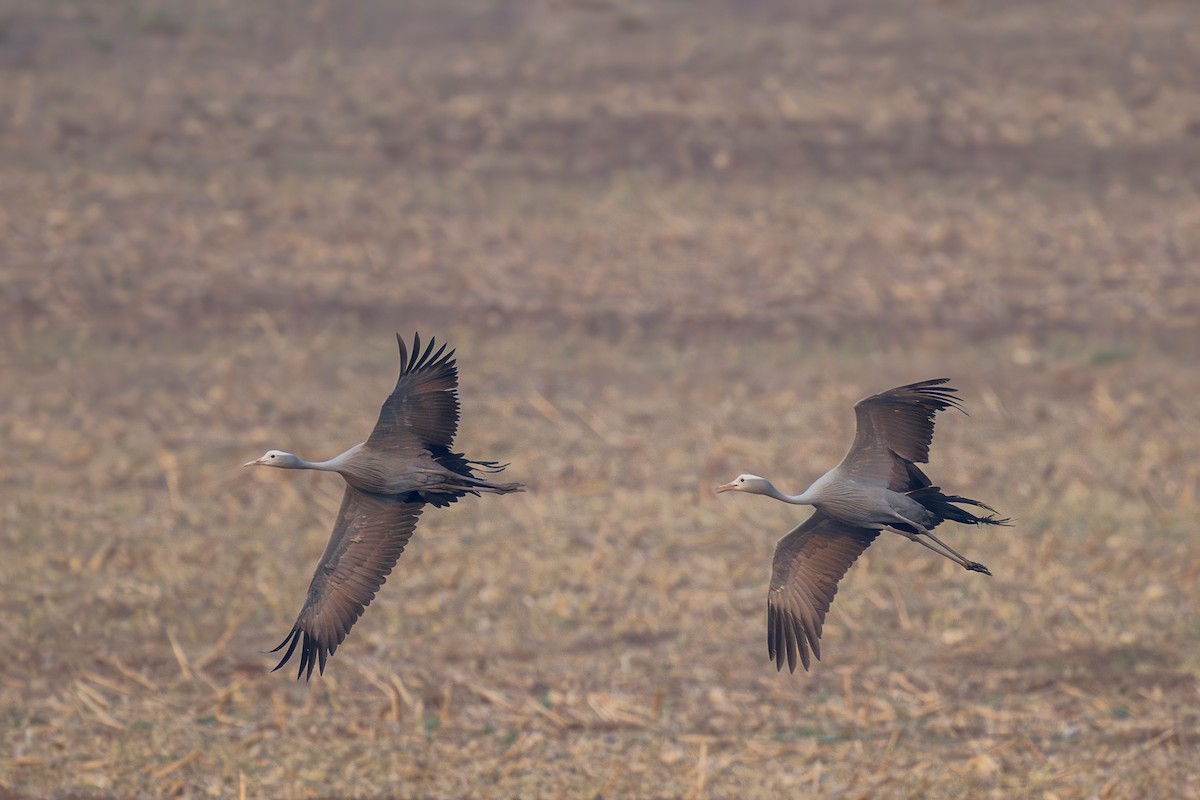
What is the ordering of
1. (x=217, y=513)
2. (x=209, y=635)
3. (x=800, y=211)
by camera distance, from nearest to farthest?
(x=209, y=635) → (x=217, y=513) → (x=800, y=211)

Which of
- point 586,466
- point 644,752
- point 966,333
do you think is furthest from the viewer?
point 966,333

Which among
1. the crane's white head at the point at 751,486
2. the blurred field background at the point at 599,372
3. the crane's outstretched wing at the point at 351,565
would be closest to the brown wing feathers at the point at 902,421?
the crane's white head at the point at 751,486

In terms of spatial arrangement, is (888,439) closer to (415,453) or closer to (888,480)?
(888,480)

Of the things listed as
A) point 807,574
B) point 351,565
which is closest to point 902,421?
point 807,574

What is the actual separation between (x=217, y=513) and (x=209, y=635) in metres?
2.61

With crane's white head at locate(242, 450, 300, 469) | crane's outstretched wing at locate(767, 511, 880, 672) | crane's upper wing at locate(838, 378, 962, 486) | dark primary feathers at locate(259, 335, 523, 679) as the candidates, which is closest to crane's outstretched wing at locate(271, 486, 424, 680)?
dark primary feathers at locate(259, 335, 523, 679)

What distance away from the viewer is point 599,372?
22.3 m

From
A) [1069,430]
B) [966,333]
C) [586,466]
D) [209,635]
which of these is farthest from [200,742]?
[966,333]

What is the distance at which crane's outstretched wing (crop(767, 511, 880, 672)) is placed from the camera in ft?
35.0

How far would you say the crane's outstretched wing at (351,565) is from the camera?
10352mm

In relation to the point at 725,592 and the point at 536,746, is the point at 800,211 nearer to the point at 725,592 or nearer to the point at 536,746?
the point at 725,592

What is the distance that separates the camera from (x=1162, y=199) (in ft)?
89.5

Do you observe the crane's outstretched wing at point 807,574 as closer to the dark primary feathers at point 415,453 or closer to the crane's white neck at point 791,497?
the crane's white neck at point 791,497

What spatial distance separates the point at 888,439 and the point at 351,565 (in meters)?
3.62
